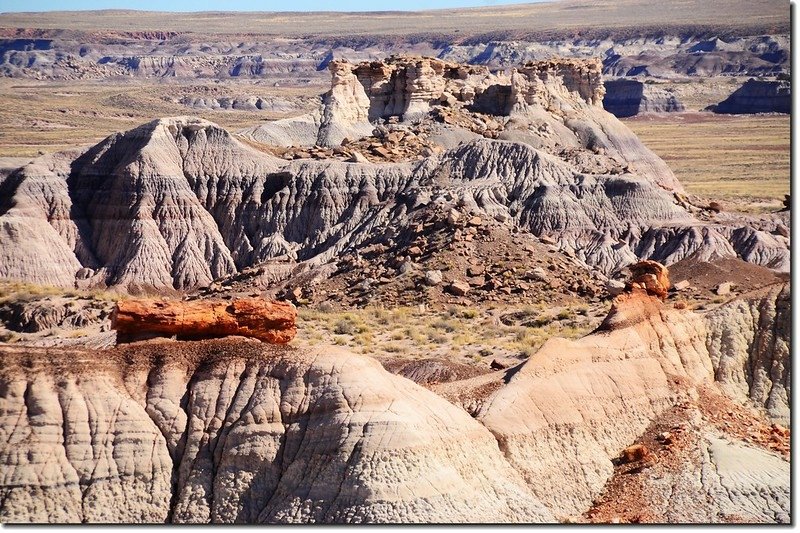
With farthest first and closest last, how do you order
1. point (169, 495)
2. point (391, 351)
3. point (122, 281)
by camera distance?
point (122, 281)
point (391, 351)
point (169, 495)

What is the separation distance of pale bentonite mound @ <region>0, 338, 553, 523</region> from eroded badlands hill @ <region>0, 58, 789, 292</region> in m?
36.6

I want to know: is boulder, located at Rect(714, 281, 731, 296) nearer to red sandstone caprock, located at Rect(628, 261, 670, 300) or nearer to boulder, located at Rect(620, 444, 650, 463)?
red sandstone caprock, located at Rect(628, 261, 670, 300)

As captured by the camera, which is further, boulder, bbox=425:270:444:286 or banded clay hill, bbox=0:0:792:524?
boulder, bbox=425:270:444:286

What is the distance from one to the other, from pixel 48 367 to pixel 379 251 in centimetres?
3616

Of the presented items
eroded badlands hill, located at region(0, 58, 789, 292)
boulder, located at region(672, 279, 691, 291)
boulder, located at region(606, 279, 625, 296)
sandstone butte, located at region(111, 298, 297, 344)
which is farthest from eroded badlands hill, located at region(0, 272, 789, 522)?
eroded badlands hill, located at region(0, 58, 789, 292)

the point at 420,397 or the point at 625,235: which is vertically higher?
the point at 420,397

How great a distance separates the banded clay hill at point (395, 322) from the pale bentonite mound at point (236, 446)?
0.04 meters

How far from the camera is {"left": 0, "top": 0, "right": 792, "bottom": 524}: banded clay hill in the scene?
2395 cm

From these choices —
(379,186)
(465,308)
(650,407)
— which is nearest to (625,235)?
(379,186)

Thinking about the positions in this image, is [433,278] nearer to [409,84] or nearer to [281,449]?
[281,449]

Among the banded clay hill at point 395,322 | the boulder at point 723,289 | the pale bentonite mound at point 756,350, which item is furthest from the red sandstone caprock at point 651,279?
the boulder at point 723,289

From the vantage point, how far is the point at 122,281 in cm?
6531

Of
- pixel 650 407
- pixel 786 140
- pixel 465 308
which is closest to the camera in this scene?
pixel 650 407

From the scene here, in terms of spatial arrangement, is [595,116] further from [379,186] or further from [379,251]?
[379,251]
